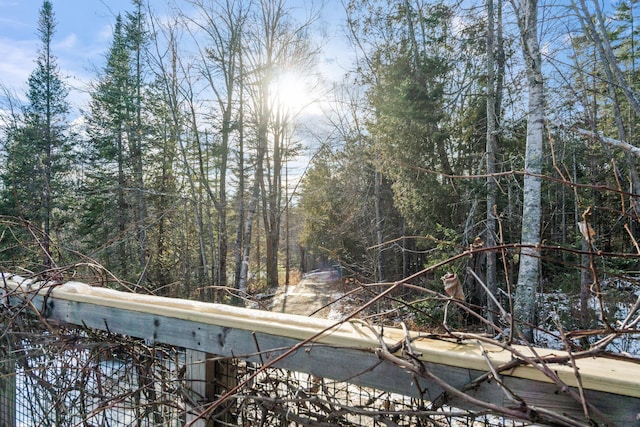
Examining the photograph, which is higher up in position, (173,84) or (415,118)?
(173,84)

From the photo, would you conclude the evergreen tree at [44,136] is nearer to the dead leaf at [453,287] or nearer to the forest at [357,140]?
the forest at [357,140]

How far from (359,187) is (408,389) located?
11314 mm

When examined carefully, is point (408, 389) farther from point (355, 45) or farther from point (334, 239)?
point (334, 239)

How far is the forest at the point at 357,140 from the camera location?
662 cm

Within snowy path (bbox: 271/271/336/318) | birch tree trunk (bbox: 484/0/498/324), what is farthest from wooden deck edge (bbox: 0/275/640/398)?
snowy path (bbox: 271/271/336/318)

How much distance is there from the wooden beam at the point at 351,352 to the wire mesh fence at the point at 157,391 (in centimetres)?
5

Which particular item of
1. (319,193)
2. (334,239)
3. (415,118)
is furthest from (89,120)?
(415,118)

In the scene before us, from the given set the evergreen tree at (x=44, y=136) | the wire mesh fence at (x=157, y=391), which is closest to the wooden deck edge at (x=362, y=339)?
the wire mesh fence at (x=157, y=391)

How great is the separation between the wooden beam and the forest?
11.6ft

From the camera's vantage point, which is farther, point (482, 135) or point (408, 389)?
point (482, 135)

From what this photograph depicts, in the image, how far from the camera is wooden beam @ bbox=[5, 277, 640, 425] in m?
0.66

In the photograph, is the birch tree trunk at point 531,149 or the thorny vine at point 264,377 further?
the birch tree trunk at point 531,149

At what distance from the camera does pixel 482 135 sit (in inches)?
324

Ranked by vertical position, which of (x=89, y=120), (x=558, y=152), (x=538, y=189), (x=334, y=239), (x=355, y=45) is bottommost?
(x=334, y=239)
